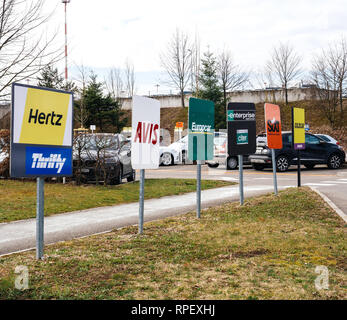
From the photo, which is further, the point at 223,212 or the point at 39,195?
the point at 223,212

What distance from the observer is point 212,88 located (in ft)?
149

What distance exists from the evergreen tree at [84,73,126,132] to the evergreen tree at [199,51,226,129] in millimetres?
8398

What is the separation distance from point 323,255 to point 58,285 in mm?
3240

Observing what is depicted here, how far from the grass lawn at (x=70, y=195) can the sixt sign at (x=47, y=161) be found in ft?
12.5

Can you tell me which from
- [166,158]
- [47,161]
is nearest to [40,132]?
[47,161]

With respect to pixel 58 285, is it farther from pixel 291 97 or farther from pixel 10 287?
pixel 291 97

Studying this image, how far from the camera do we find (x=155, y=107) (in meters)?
7.80

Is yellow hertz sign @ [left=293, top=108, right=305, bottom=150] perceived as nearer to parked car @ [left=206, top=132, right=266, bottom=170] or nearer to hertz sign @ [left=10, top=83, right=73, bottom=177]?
hertz sign @ [left=10, top=83, right=73, bottom=177]

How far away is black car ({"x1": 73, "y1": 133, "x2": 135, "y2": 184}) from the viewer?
14500 mm

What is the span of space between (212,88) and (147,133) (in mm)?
38763

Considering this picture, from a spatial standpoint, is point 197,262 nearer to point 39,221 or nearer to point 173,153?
point 39,221

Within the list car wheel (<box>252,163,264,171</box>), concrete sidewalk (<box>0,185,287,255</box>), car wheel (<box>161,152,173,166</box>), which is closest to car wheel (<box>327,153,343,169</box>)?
car wheel (<box>252,163,264,171</box>)
